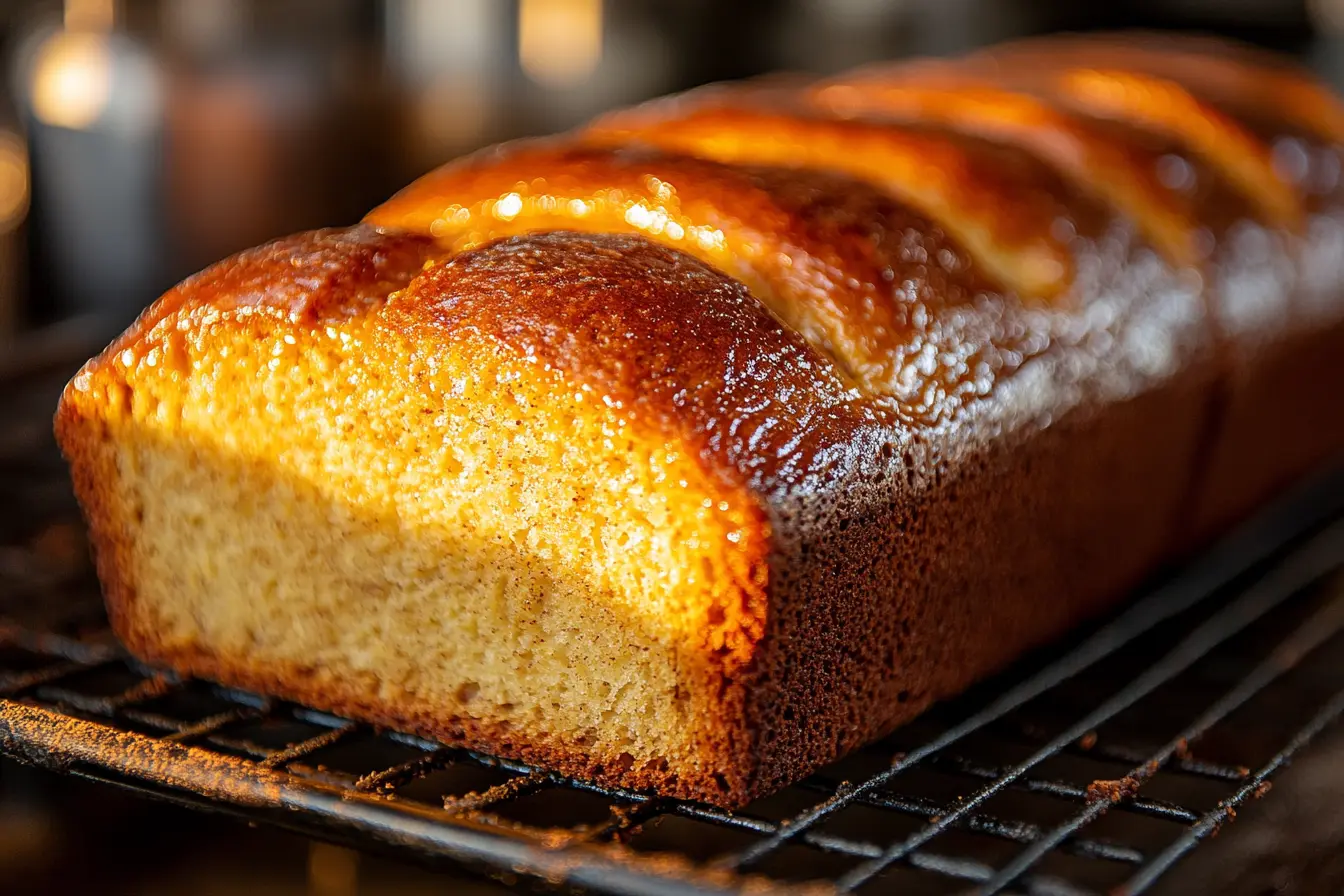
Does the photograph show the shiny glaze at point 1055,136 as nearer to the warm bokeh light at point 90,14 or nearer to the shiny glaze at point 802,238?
the shiny glaze at point 802,238

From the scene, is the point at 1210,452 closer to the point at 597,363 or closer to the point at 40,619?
the point at 597,363

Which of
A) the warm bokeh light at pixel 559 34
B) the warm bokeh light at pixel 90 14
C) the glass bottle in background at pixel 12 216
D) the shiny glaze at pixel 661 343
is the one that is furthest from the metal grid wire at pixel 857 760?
the warm bokeh light at pixel 559 34

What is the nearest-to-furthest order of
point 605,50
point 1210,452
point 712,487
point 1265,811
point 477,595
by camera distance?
1. point 712,487
2. point 477,595
3. point 1265,811
4. point 1210,452
5. point 605,50

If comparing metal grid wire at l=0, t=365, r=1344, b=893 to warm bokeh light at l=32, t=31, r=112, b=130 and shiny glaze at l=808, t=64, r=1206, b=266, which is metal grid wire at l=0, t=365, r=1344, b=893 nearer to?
shiny glaze at l=808, t=64, r=1206, b=266

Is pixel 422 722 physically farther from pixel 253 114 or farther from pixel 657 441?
pixel 253 114

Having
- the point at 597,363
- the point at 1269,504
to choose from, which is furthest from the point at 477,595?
the point at 1269,504

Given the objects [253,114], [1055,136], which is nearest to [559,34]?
[253,114]
